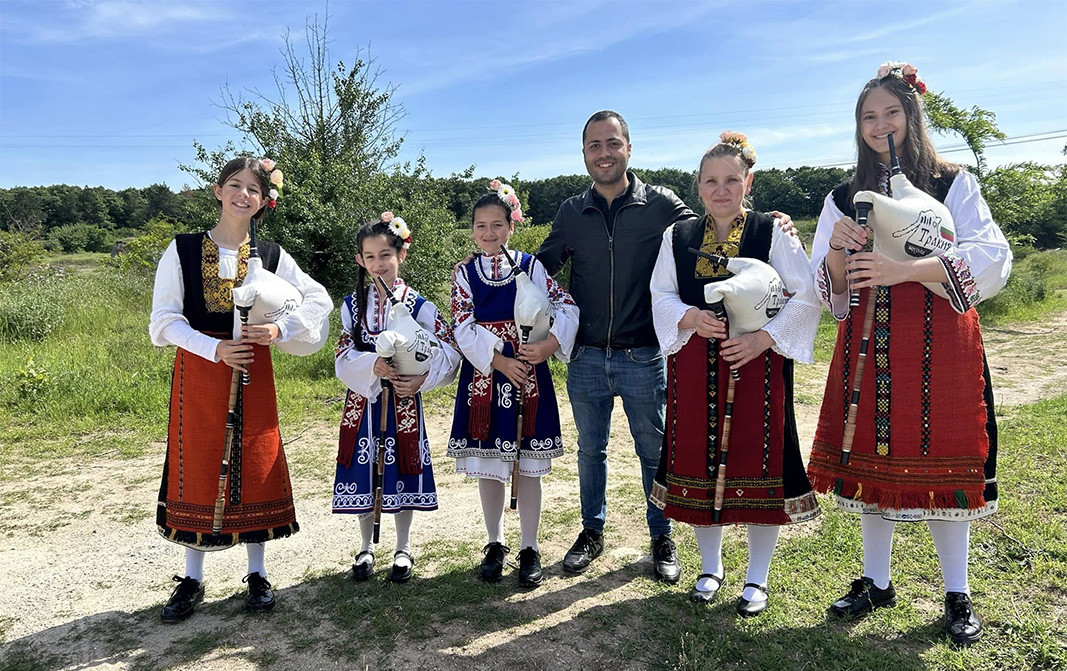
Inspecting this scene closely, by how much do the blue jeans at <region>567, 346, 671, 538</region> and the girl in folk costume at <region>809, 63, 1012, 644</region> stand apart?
0.75 m

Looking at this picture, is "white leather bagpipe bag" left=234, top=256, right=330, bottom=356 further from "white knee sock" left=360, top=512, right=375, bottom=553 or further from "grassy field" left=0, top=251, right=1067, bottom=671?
"grassy field" left=0, top=251, right=1067, bottom=671

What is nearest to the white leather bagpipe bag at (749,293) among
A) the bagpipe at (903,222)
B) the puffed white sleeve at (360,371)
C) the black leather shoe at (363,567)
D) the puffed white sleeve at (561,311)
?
the bagpipe at (903,222)

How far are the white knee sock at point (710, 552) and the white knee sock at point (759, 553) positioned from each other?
5.1 inches

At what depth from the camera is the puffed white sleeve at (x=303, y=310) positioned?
2.91 m

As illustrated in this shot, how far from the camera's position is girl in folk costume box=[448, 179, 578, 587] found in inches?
120

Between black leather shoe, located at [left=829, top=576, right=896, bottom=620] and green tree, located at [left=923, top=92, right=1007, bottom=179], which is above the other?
green tree, located at [left=923, top=92, right=1007, bottom=179]

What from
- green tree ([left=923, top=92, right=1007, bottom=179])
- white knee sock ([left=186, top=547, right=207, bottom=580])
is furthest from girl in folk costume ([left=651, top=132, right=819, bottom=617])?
green tree ([left=923, top=92, right=1007, bottom=179])

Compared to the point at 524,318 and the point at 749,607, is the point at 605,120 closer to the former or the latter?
the point at 524,318

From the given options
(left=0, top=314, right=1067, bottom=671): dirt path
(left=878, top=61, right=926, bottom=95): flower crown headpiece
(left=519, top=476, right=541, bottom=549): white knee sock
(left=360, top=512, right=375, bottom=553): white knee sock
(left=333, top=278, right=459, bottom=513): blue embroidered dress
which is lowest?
(left=0, top=314, right=1067, bottom=671): dirt path

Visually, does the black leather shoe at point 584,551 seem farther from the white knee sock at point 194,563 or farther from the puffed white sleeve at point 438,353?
the white knee sock at point 194,563

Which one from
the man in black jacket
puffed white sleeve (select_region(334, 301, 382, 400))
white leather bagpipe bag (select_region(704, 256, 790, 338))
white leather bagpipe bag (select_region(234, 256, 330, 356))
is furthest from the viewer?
the man in black jacket

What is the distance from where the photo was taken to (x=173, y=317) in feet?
9.10

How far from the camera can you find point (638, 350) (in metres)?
3.16

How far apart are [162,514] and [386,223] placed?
1.51 m
